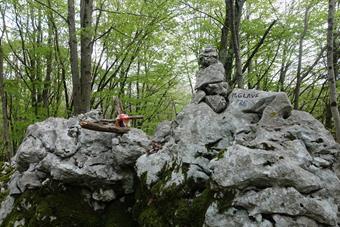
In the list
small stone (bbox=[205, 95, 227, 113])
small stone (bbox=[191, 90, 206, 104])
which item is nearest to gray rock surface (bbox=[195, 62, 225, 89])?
small stone (bbox=[191, 90, 206, 104])

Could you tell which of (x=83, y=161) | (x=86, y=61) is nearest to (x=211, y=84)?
(x=83, y=161)

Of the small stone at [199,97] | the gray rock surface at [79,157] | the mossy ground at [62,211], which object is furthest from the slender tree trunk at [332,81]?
the mossy ground at [62,211]

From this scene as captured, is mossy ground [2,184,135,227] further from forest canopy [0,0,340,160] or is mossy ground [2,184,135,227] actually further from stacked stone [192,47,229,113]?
forest canopy [0,0,340,160]

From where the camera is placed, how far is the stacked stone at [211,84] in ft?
20.7

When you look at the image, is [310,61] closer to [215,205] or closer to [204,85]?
[204,85]

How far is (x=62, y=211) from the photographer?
6.51 m

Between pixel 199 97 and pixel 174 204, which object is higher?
pixel 199 97

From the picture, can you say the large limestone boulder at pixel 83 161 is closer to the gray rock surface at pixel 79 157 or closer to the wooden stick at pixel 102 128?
the gray rock surface at pixel 79 157

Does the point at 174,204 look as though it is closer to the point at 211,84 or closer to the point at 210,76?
the point at 211,84

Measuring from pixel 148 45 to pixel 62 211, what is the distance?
1134cm

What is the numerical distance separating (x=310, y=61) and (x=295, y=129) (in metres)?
14.4

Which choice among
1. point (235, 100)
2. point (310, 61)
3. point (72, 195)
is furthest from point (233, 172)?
point (310, 61)

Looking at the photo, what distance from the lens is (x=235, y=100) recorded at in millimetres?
6207

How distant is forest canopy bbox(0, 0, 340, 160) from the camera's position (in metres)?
11.3
